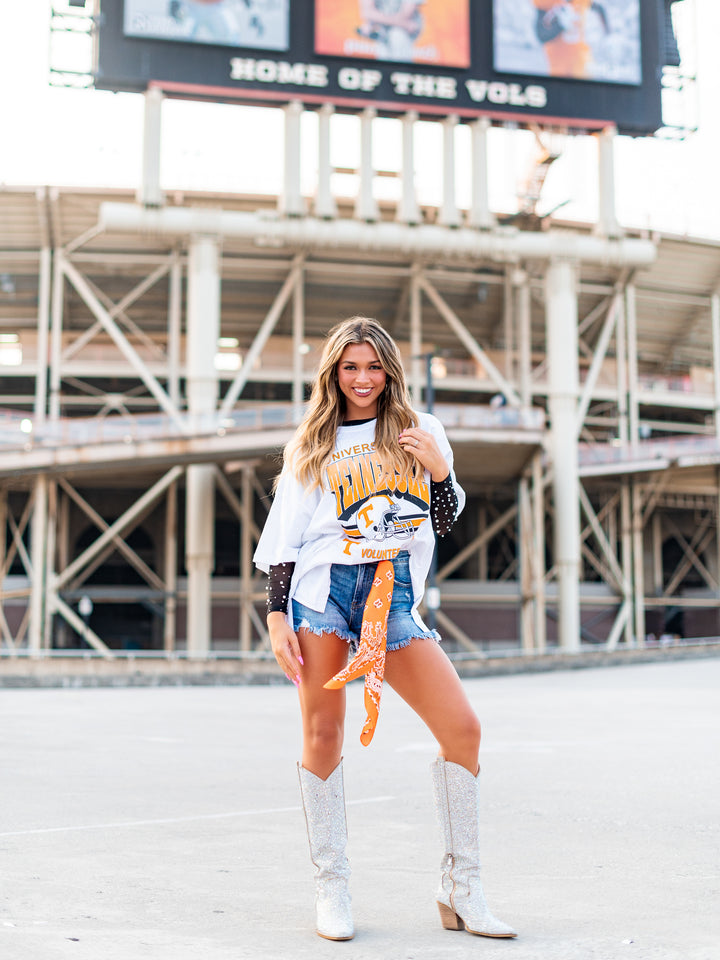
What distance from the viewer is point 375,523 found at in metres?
3.72

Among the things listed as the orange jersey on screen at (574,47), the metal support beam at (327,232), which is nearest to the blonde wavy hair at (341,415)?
the metal support beam at (327,232)

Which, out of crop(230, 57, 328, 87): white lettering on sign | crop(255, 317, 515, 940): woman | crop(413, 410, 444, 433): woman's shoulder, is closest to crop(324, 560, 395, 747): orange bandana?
crop(255, 317, 515, 940): woman

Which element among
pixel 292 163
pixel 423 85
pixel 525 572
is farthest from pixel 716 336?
pixel 292 163

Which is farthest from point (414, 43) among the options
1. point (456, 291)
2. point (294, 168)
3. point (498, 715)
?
point (498, 715)

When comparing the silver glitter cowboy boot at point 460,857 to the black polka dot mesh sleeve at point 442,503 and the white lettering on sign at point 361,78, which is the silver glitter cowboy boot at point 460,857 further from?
the white lettering on sign at point 361,78

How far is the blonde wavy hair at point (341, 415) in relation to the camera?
12.5ft

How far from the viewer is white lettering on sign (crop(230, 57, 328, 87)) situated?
1430 inches

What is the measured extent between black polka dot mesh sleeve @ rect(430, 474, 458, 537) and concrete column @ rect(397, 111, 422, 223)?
3467 cm

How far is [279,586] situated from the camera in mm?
3775

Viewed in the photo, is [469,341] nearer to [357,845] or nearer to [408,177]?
[408,177]

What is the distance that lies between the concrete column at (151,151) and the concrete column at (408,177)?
8.18m

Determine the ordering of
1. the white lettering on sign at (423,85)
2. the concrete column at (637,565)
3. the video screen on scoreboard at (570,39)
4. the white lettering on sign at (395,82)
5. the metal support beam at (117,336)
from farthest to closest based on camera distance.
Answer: the concrete column at (637,565) < the video screen on scoreboard at (570,39) < the metal support beam at (117,336) < the white lettering on sign at (423,85) < the white lettering on sign at (395,82)

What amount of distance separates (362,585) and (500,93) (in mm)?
37455

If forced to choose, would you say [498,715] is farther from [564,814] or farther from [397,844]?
[397,844]
